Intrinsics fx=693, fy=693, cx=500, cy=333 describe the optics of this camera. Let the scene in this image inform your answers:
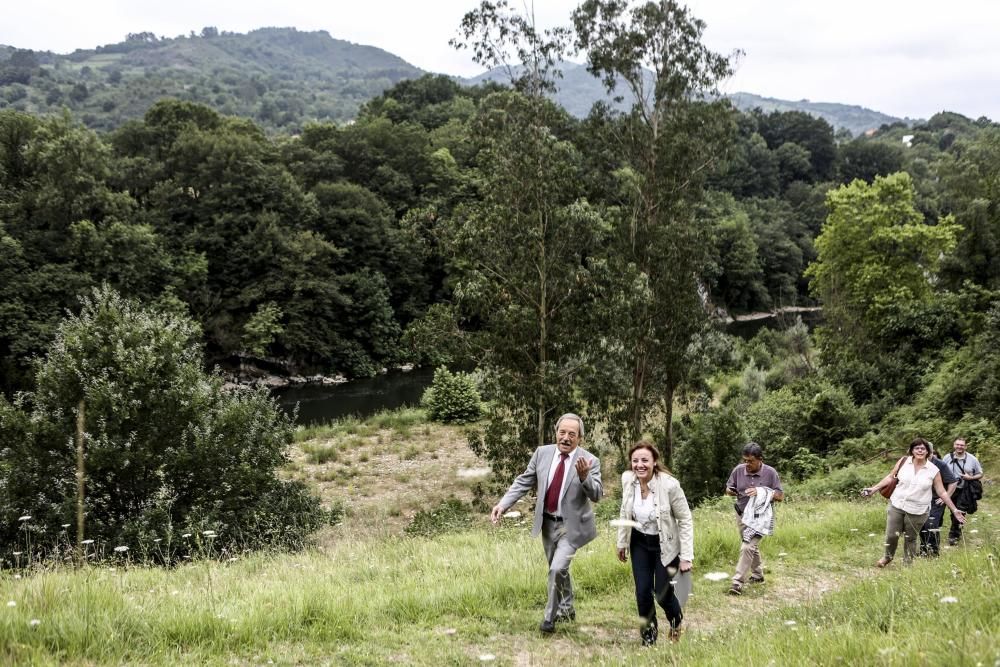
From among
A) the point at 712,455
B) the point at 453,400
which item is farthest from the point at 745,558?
the point at 453,400

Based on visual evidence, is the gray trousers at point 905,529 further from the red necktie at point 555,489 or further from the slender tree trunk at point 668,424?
the slender tree trunk at point 668,424

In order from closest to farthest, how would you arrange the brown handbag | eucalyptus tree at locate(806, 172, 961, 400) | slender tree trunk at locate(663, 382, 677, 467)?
1. the brown handbag
2. slender tree trunk at locate(663, 382, 677, 467)
3. eucalyptus tree at locate(806, 172, 961, 400)

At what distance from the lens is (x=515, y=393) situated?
16875 mm

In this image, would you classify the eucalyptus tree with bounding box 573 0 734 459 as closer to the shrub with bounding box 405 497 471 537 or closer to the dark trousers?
the shrub with bounding box 405 497 471 537

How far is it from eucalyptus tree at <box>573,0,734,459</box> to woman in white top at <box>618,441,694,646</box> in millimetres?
13004

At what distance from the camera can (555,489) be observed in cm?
591

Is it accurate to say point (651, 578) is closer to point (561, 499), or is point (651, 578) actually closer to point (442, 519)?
point (561, 499)

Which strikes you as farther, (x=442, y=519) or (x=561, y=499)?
(x=442, y=519)

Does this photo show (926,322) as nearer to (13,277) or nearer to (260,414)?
(260,414)

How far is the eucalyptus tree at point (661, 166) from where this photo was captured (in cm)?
1911

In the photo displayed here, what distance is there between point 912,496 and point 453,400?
24.7 meters

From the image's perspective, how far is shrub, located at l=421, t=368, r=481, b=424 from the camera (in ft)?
104

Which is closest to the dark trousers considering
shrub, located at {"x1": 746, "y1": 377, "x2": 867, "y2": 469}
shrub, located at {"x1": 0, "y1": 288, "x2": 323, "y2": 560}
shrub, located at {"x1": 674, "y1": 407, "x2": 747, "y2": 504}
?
shrub, located at {"x1": 674, "y1": 407, "x2": 747, "y2": 504}

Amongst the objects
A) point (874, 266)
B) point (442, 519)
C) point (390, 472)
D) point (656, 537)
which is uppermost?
point (874, 266)
